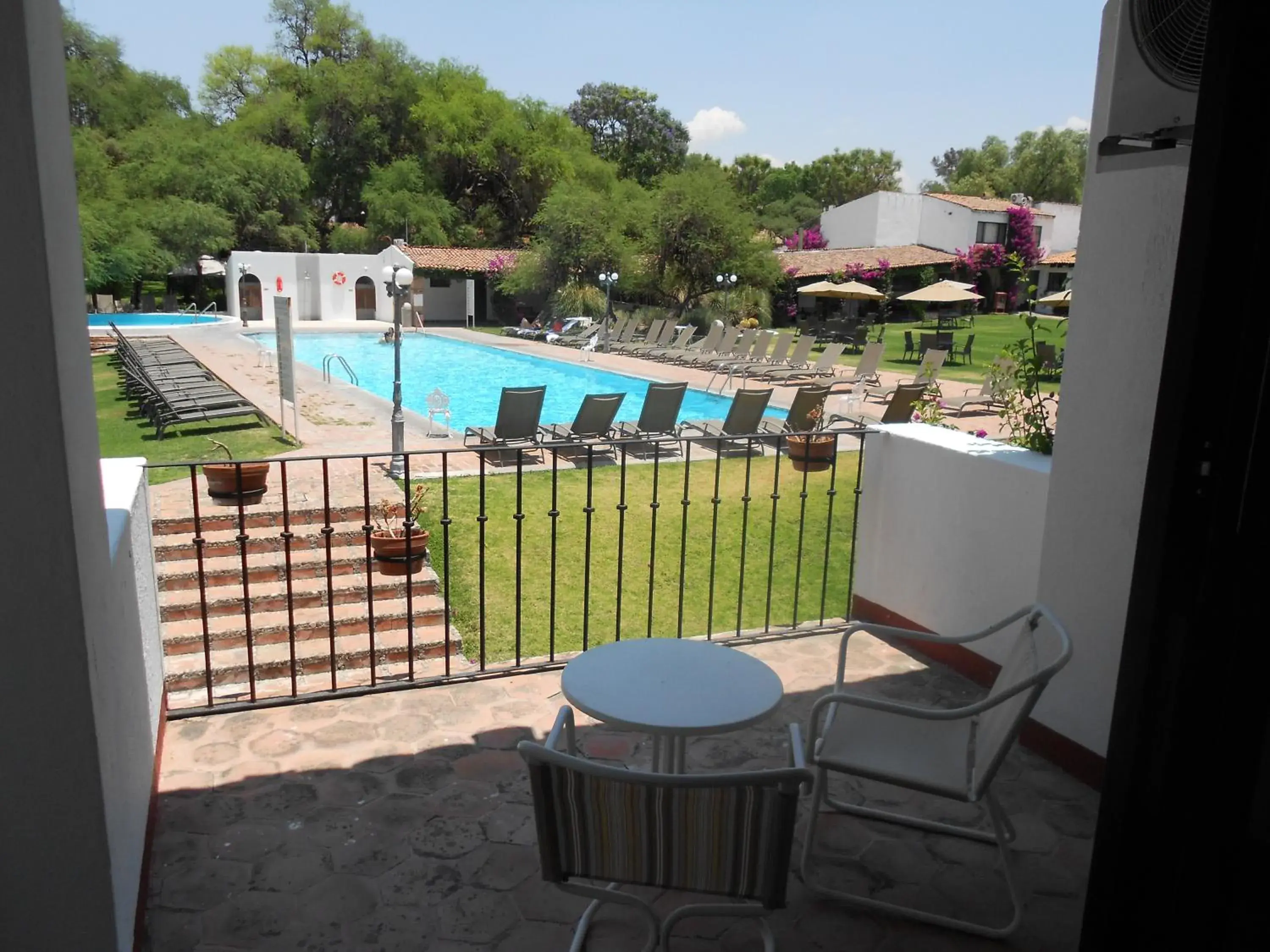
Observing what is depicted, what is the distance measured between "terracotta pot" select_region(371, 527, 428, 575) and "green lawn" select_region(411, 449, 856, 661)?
51 centimetres

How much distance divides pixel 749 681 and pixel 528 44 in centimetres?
4978

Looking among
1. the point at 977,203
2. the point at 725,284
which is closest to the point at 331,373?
the point at 725,284

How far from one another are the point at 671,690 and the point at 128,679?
139 centimetres

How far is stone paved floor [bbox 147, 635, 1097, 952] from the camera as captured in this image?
2322 millimetres

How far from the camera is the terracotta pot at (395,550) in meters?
5.66

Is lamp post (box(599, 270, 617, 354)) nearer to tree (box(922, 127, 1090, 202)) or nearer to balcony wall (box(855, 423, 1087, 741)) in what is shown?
balcony wall (box(855, 423, 1087, 741))

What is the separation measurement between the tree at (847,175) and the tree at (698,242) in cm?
3326

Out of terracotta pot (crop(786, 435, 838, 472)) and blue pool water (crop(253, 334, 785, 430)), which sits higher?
terracotta pot (crop(786, 435, 838, 472))

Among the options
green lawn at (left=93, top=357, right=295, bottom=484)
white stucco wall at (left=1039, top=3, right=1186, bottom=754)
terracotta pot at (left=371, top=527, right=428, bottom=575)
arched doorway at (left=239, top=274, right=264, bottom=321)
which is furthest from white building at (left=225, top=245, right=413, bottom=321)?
white stucco wall at (left=1039, top=3, right=1186, bottom=754)

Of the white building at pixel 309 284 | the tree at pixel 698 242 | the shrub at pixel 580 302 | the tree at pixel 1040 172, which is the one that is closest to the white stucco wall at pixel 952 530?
the tree at pixel 698 242

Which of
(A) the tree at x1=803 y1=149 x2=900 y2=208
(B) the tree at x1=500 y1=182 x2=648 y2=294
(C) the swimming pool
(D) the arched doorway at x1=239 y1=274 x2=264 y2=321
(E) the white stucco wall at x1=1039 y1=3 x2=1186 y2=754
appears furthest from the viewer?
(A) the tree at x1=803 y1=149 x2=900 y2=208

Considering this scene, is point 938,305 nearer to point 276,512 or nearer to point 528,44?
point 528,44

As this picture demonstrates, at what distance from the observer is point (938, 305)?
3616 centimetres

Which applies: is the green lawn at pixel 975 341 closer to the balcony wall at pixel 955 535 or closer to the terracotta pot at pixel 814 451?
the terracotta pot at pixel 814 451
